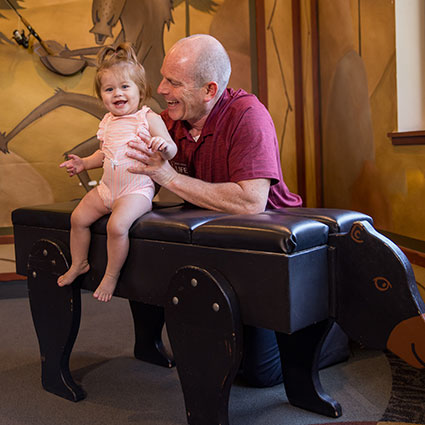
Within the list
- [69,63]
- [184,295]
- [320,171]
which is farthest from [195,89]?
[69,63]

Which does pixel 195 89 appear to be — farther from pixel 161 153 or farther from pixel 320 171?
pixel 320 171

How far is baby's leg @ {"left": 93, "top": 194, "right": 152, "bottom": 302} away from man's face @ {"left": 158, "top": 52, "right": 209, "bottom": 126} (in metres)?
0.43

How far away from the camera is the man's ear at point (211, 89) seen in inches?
86.1

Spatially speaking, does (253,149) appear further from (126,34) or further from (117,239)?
(126,34)

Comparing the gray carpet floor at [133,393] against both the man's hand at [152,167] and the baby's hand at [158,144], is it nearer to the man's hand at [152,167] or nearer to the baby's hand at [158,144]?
the man's hand at [152,167]

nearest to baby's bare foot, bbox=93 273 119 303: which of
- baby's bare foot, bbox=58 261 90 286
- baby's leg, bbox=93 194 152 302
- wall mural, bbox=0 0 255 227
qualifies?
baby's leg, bbox=93 194 152 302

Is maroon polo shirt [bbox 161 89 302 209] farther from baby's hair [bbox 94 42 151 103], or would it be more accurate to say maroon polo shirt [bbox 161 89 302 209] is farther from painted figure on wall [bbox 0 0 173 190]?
painted figure on wall [bbox 0 0 173 190]

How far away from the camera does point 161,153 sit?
2.03 meters

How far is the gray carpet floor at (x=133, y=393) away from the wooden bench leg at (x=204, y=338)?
0.35 m

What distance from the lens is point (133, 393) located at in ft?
7.91

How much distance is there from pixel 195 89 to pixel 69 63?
256 centimetres

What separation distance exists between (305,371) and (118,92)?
1317 mm

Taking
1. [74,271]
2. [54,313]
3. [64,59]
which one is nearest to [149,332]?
[54,313]

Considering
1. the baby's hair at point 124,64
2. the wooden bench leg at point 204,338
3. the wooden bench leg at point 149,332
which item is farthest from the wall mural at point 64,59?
the wooden bench leg at point 204,338
